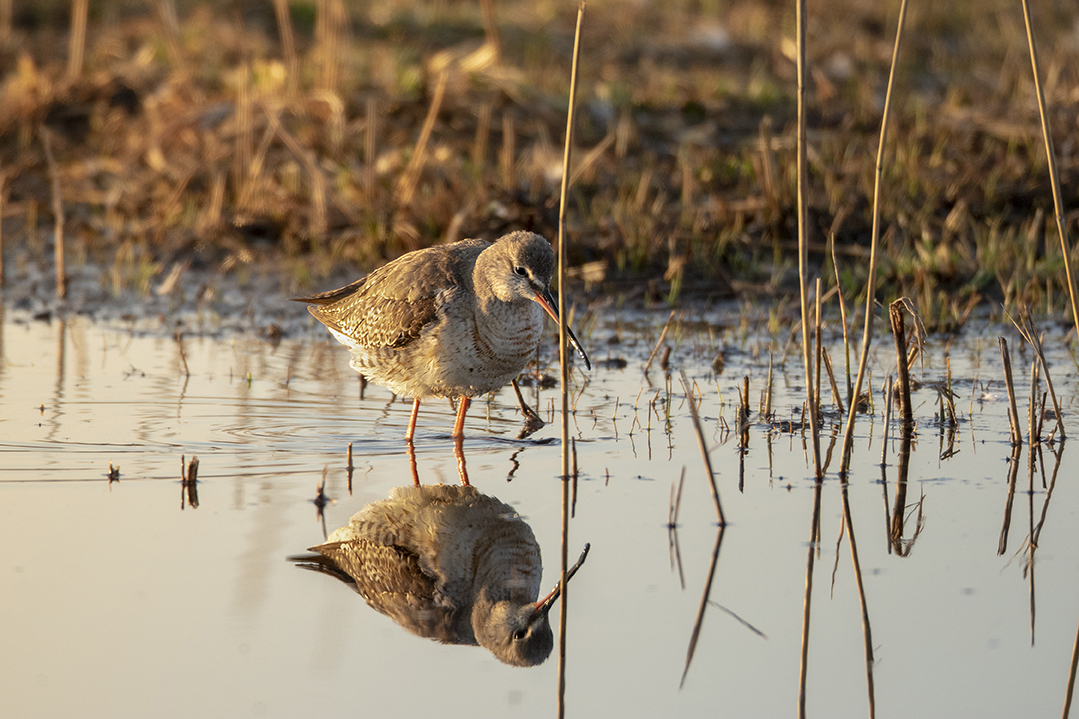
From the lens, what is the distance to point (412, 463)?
5289mm

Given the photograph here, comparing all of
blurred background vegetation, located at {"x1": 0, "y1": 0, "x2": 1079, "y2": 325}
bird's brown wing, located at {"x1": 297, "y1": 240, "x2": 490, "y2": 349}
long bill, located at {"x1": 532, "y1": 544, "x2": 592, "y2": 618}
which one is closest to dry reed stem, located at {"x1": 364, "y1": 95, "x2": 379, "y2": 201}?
blurred background vegetation, located at {"x1": 0, "y1": 0, "x2": 1079, "y2": 325}

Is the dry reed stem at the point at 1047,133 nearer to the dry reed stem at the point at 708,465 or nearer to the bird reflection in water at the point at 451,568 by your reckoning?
the dry reed stem at the point at 708,465

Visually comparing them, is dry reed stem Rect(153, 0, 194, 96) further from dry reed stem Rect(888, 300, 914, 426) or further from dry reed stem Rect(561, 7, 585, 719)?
dry reed stem Rect(888, 300, 914, 426)

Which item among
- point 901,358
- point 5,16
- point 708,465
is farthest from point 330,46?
point 708,465

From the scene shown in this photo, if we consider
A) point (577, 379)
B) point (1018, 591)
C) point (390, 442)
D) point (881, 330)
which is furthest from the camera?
point (881, 330)

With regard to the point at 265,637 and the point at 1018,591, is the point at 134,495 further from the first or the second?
the point at 1018,591

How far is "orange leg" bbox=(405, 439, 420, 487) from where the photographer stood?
5.04 m

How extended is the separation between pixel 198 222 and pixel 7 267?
1.38 meters

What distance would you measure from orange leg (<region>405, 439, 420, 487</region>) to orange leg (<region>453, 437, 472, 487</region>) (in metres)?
0.17

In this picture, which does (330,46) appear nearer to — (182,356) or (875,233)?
(182,356)

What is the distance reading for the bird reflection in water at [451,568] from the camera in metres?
3.66

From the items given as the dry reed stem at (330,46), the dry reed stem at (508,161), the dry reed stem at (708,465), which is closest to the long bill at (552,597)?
the dry reed stem at (708,465)

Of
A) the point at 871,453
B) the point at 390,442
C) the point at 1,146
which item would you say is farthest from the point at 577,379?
the point at 1,146

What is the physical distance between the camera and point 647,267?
880cm
